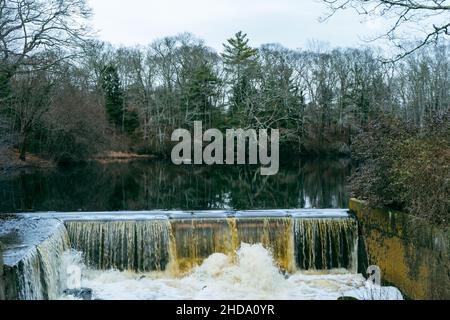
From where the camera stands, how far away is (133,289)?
10.0m

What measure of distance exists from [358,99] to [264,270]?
124ft

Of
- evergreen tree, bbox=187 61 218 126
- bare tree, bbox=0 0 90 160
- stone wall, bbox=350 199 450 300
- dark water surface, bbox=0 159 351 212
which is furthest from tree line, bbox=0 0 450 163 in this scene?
stone wall, bbox=350 199 450 300

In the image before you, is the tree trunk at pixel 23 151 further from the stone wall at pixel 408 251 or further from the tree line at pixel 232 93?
the stone wall at pixel 408 251

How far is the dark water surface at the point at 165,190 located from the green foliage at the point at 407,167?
6824mm

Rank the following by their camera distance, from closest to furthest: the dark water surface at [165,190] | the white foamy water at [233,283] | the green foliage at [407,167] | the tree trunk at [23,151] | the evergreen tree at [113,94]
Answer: the green foliage at [407,167], the white foamy water at [233,283], the dark water surface at [165,190], the tree trunk at [23,151], the evergreen tree at [113,94]

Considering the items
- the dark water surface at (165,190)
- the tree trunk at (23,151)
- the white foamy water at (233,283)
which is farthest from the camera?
the tree trunk at (23,151)

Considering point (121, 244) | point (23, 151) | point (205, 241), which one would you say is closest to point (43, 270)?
point (121, 244)

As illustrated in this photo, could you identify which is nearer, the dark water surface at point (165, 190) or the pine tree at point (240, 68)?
the dark water surface at point (165, 190)

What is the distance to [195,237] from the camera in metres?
11.5

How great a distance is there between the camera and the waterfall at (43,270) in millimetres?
7242

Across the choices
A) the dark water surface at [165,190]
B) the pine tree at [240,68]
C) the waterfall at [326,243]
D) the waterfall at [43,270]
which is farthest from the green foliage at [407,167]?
the pine tree at [240,68]

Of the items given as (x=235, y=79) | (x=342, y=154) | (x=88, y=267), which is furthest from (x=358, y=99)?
(x=88, y=267)

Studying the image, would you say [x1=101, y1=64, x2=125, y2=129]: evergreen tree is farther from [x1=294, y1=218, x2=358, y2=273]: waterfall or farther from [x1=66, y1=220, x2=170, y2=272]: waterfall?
[x1=294, y1=218, x2=358, y2=273]: waterfall
